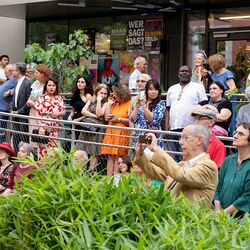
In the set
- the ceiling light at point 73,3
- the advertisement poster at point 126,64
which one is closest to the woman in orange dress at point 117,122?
the ceiling light at point 73,3

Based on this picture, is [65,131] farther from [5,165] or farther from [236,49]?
[236,49]

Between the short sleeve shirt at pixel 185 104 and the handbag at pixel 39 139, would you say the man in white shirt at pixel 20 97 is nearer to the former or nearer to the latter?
the handbag at pixel 39 139

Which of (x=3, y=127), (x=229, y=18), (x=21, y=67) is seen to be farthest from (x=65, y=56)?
(x=229, y=18)

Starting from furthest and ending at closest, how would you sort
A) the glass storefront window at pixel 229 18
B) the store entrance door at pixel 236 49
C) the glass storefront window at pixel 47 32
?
the glass storefront window at pixel 47 32, the glass storefront window at pixel 229 18, the store entrance door at pixel 236 49

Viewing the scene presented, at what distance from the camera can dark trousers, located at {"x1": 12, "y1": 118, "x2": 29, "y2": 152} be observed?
1256 cm

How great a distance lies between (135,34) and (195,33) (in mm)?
2097

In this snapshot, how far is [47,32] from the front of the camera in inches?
906

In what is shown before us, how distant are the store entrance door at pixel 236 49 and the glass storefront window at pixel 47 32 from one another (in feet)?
19.4

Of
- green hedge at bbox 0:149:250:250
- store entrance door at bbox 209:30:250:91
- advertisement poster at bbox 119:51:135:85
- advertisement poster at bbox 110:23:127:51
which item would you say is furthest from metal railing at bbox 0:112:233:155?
advertisement poster at bbox 110:23:127:51

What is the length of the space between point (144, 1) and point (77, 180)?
1401 centimetres

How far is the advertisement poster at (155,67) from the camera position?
19.7 metres

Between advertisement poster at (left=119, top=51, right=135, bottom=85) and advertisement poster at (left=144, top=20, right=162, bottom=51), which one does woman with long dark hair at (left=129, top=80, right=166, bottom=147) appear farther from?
advertisement poster at (left=119, top=51, right=135, bottom=85)

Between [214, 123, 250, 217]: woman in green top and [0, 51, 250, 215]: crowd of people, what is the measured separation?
0.01 m

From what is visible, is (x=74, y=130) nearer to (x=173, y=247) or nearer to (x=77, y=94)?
(x=77, y=94)
